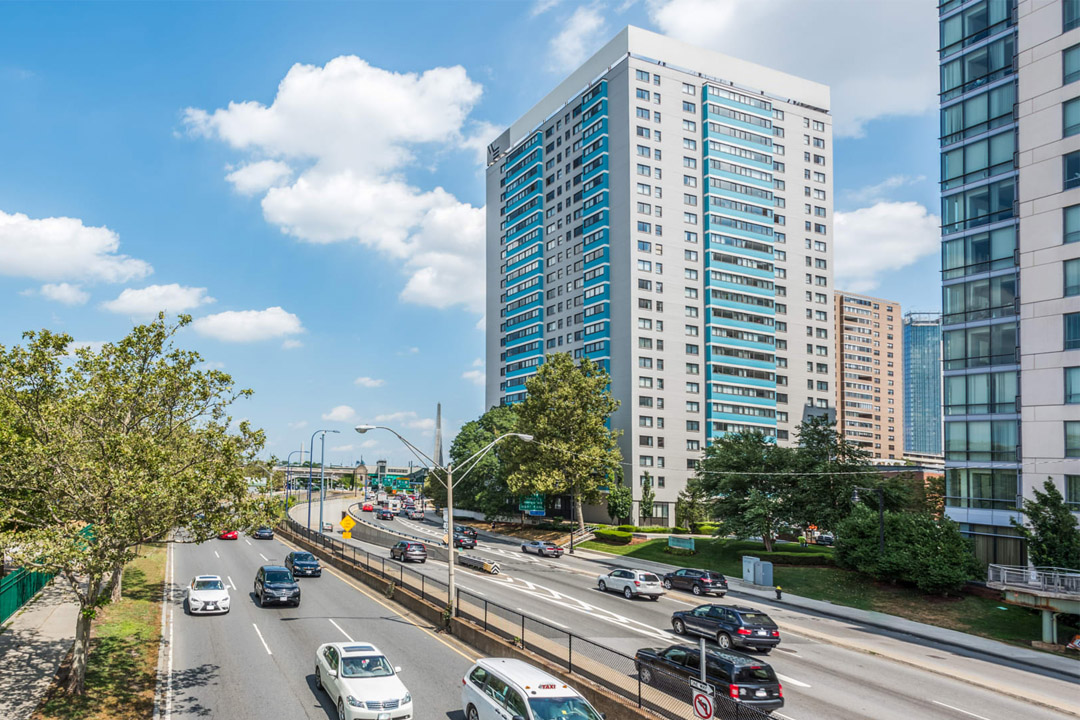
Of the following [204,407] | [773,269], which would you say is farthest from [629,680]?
[773,269]

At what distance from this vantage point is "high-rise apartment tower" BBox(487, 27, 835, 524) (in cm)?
9494

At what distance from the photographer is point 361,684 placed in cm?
1831

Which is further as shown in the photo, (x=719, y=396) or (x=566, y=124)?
(x=566, y=124)

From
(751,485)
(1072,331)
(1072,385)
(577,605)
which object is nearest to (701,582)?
(577,605)

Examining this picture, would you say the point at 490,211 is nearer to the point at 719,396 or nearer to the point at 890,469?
the point at 719,396

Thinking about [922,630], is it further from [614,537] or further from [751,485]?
[614,537]

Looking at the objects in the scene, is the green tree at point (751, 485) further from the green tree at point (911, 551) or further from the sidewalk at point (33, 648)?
the sidewalk at point (33, 648)

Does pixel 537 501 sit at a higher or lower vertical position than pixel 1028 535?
lower

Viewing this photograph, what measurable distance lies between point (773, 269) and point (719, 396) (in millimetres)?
20807

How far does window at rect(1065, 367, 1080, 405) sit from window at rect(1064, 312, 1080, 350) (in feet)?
4.09

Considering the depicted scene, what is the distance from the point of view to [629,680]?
781 inches

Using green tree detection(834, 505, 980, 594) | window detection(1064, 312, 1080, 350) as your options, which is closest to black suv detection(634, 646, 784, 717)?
green tree detection(834, 505, 980, 594)

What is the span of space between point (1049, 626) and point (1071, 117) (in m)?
27.2

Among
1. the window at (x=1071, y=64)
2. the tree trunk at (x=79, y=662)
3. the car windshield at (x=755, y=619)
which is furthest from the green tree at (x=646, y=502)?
the tree trunk at (x=79, y=662)
